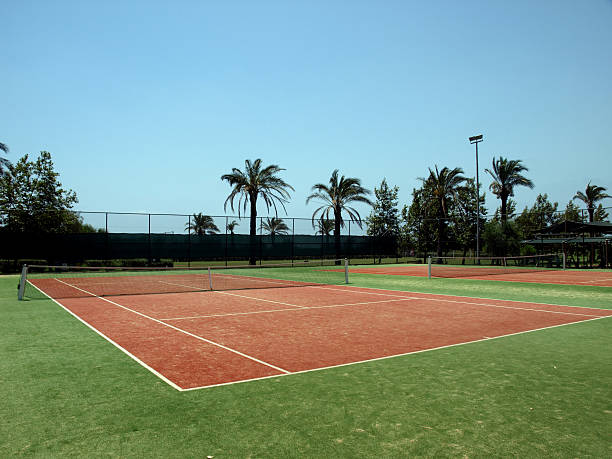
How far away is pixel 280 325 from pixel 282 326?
0.41ft

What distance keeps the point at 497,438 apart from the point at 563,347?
13.1ft

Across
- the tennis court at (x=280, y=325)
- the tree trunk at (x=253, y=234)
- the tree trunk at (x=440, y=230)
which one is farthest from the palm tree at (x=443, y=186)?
the tennis court at (x=280, y=325)

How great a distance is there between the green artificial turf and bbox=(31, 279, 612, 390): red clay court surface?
19.6 inches

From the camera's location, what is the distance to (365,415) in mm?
4043

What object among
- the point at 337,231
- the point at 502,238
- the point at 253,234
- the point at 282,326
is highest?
the point at 337,231

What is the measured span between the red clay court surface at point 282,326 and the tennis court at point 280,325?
0.05 feet

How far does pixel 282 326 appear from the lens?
8.79 metres

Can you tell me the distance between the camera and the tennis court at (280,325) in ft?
19.7

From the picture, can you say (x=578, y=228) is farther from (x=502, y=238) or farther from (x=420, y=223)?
(x=420, y=223)

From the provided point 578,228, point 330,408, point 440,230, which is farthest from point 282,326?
point 440,230

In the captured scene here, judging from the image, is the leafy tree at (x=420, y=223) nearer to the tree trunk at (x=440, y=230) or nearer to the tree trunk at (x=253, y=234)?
the tree trunk at (x=440, y=230)

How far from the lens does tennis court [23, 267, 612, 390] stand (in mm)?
6000

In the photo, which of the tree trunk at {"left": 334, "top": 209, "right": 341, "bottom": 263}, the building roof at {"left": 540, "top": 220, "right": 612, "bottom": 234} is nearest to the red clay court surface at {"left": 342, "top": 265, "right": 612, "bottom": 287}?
the building roof at {"left": 540, "top": 220, "right": 612, "bottom": 234}

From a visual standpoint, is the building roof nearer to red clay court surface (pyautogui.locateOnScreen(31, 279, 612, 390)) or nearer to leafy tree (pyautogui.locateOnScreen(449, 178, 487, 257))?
leafy tree (pyautogui.locateOnScreen(449, 178, 487, 257))
